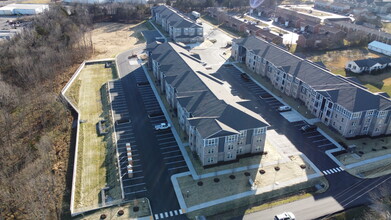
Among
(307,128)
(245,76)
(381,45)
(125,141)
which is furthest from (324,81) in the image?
(381,45)

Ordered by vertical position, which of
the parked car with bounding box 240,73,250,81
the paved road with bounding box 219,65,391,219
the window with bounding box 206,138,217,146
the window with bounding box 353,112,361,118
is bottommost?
the paved road with bounding box 219,65,391,219

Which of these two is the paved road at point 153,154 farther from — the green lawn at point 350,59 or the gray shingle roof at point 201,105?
the green lawn at point 350,59

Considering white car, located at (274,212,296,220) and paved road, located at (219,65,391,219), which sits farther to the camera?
paved road, located at (219,65,391,219)

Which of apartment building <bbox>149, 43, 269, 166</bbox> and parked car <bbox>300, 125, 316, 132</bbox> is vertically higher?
apartment building <bbox>149, 43, 269, 166</bbox>

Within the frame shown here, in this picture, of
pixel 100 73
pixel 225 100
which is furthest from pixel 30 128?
pixel 225 100

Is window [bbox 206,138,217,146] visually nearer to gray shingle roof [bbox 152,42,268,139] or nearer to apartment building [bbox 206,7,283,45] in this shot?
gray shingle roof [bbox 152,42,268,139]

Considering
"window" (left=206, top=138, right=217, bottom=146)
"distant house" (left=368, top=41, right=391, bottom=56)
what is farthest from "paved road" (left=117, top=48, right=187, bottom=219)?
"distant house" (left=368, top=41, right=391, bottom=56)
